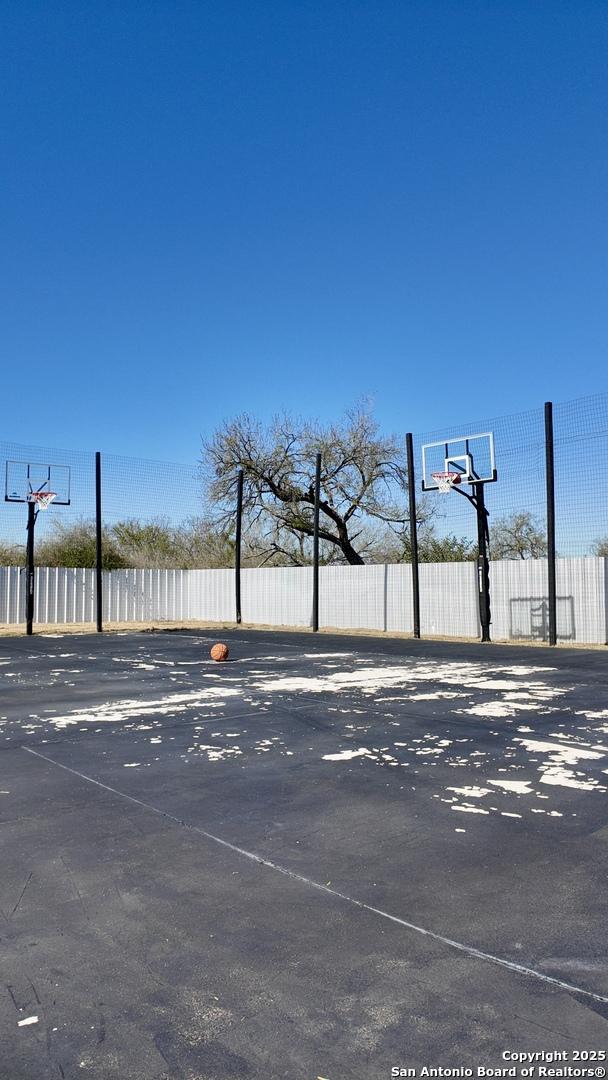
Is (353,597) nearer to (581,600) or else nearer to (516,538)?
(581,600)

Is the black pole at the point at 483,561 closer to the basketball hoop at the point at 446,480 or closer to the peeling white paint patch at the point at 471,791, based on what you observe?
the basketball hoop at the point at 446,480

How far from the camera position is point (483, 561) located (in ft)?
51.2

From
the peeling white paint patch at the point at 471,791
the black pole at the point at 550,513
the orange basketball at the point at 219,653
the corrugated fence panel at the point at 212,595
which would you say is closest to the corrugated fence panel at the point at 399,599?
the black pole at the point at 550,513

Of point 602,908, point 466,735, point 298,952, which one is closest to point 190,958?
point 298,952

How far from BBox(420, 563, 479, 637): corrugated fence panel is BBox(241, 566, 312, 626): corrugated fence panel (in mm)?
4414

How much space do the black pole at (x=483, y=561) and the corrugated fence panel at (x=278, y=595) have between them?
677 cm

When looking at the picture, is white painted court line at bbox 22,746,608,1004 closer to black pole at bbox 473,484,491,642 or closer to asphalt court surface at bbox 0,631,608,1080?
asphalt court surface at bbox 0,631,608,1080

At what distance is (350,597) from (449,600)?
11.3 feet

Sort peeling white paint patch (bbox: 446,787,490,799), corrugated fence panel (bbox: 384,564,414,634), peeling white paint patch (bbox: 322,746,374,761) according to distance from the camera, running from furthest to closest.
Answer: corrugated fence panel (bbox: 384,564,414,634), peeling white paint patch (bbox: 322,746,374,761), peeling white paint patch (bbox: 446,787,490,799)

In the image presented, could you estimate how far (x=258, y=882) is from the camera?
2.74 metres

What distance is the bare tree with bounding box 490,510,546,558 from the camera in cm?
2657

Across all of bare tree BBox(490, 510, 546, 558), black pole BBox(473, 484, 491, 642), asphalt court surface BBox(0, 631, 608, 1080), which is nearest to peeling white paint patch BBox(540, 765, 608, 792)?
asphalt court surface BBox(0, 631, 608, 1080)

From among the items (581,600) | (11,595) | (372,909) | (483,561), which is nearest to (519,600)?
(483,561)

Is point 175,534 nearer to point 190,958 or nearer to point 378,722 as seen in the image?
point 378,722
